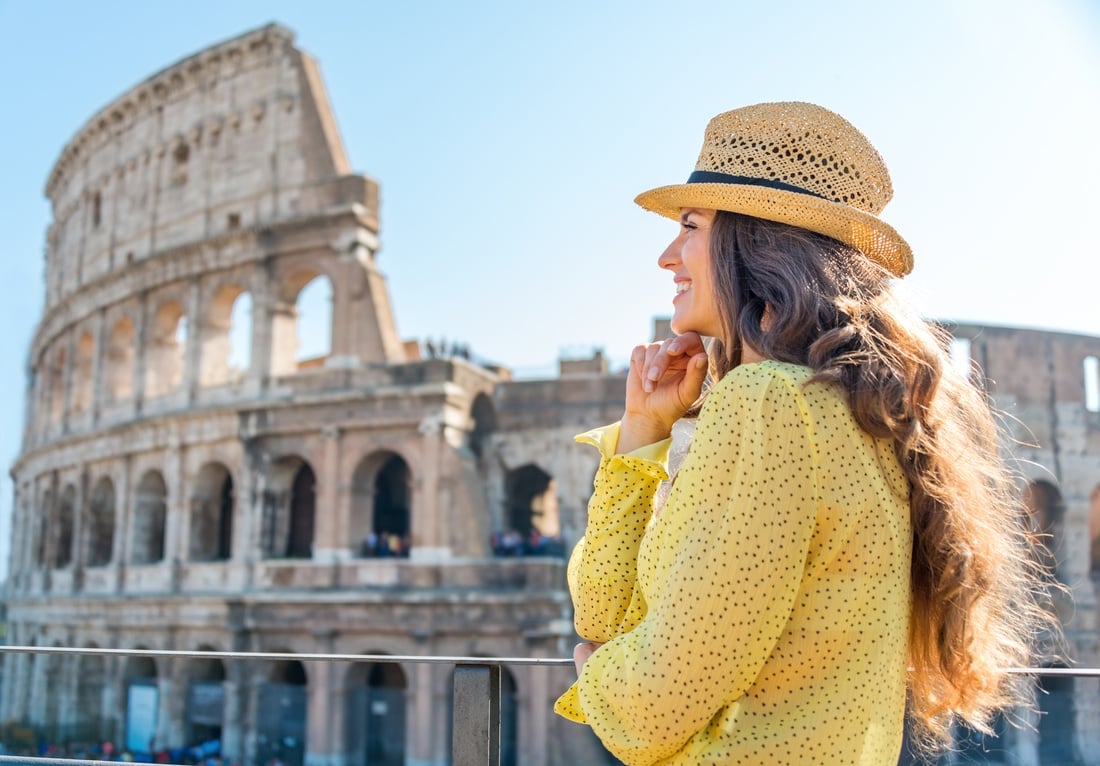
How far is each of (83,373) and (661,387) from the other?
25.2m

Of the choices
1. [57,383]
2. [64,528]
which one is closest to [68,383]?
[57,383]

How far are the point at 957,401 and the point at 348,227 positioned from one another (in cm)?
1830

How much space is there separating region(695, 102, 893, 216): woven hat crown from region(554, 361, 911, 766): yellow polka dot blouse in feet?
1.29

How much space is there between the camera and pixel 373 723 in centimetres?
1784

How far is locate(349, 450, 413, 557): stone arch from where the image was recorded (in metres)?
18.7

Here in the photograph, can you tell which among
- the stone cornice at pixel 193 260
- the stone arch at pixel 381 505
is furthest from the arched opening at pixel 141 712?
the stone cornice at pixel 193 260

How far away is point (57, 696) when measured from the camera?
72.5 ft

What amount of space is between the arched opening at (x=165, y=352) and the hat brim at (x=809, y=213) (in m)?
21.0

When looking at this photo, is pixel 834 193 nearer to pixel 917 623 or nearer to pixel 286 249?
pixel 917 623

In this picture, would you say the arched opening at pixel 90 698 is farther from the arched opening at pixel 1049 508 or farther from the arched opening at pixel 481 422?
the arched opening at pixel 1049 508

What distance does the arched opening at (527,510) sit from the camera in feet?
60.5

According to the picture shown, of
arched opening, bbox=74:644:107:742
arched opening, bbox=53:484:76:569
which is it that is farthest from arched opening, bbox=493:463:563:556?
arched opening, bbox=53:484:76:569

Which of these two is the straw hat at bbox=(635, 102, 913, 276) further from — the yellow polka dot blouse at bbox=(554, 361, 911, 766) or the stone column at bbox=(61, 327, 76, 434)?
the stone column at bbox=(61, 327, 76, 434)

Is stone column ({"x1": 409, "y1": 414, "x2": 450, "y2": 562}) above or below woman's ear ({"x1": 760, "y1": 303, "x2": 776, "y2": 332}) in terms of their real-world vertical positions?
above
